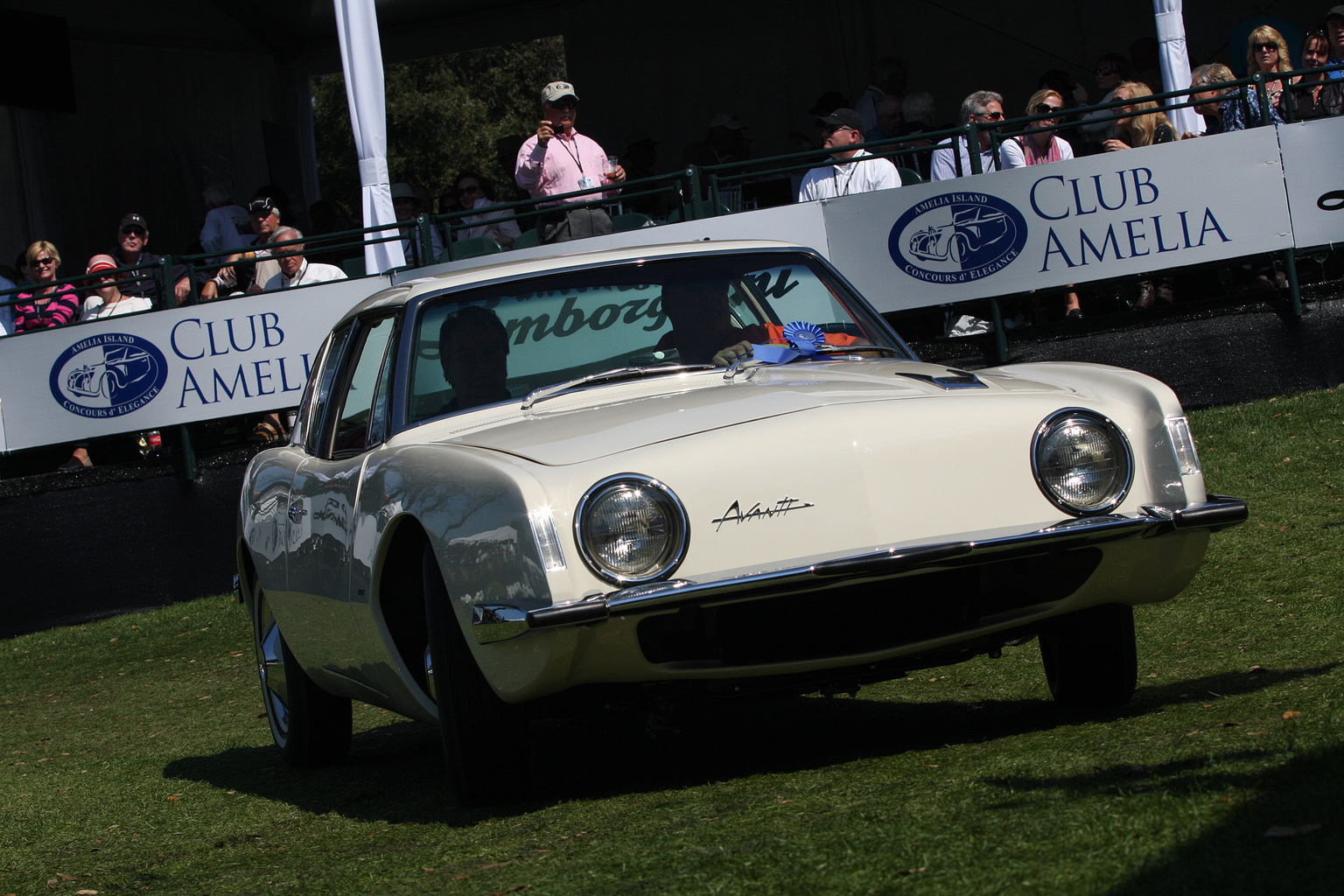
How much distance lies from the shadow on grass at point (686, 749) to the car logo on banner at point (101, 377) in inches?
260

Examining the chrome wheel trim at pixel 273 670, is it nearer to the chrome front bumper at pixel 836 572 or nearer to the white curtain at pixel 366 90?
the chrome front bumper at pixel 836 572

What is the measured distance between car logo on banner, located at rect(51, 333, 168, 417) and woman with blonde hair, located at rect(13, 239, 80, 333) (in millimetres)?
435

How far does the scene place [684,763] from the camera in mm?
4723

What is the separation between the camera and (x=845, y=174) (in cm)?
1195

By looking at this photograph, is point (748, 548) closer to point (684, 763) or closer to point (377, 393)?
point (684, 763)

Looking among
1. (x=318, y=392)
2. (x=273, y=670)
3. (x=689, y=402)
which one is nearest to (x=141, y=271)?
(x=273, y=670)

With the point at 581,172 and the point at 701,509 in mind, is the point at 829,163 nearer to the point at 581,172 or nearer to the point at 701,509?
the point at 581,172

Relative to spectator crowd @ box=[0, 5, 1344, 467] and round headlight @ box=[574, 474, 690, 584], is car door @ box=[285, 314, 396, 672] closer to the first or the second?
round headlight @ box=[574, 474, 690, 584]

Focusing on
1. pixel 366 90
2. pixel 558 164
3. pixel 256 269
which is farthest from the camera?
pixel 366 90

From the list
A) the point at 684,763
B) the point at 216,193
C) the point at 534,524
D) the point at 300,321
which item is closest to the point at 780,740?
the point at 684,763

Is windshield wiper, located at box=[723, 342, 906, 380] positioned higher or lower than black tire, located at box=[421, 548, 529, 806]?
higher

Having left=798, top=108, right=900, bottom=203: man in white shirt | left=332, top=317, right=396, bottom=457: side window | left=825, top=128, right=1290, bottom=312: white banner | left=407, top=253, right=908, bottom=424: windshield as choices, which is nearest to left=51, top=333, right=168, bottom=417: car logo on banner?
left=798, top=108, right=900, bottom=203: man in white shirt

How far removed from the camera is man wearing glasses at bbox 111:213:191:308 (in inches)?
493

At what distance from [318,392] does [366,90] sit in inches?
318
